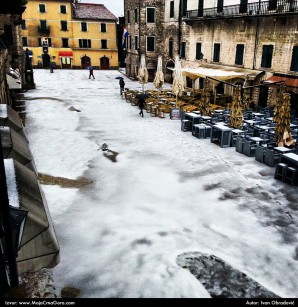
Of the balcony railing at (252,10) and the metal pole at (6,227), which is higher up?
the balcony railing at (252,10)

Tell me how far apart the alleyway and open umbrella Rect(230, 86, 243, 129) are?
5.76 ft

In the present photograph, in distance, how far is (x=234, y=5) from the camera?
24047 millimetres

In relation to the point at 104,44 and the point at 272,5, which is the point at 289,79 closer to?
the point at 272,5

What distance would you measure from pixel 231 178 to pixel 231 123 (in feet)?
17.1

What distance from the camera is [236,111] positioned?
595 inches

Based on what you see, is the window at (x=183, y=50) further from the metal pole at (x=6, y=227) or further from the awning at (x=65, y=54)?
the metal pole at (x=6, y=227)

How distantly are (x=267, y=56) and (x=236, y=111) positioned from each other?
9.29 m

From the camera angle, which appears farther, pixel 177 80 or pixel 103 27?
pixel 103 27

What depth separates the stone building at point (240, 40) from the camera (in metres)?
20.0

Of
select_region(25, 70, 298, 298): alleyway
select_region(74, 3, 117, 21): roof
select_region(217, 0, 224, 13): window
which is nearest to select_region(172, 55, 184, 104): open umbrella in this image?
select_region(25, 70, 298, 298): alleyway

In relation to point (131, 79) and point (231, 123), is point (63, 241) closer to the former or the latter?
point (231, 123)

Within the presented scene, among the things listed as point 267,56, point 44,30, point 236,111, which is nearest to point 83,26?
point 44,30

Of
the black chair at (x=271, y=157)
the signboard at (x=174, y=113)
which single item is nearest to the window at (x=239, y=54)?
the signboard at (x=174, y=113)

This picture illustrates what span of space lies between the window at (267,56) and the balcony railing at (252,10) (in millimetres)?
2248
